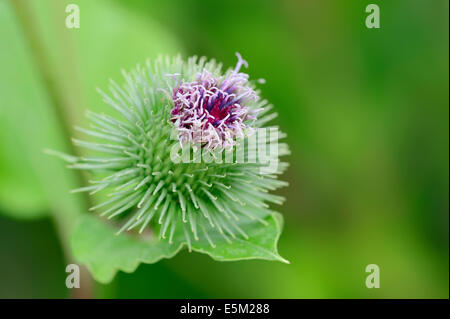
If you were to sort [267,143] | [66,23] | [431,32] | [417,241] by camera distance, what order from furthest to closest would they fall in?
[431,32] → [417,241] → [66,23] → [267,143]

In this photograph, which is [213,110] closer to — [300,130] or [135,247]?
[135,247]

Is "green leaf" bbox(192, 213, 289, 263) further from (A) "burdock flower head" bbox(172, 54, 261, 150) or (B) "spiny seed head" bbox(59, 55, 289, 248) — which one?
(A) "burdock flower head" bbox(172, 54, 261, 150)

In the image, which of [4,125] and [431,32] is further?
[431,32]

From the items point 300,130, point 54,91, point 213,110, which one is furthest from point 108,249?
point 300,130

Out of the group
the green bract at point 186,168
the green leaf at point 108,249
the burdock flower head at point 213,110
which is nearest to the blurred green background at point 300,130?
the green leaf at point 108,249

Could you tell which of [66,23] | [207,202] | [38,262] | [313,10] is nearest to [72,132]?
[66,23]

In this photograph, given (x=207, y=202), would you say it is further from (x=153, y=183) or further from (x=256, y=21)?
(x=256, y=21)

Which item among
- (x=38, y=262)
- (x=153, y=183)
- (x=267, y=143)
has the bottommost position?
(x=38, y=262)
